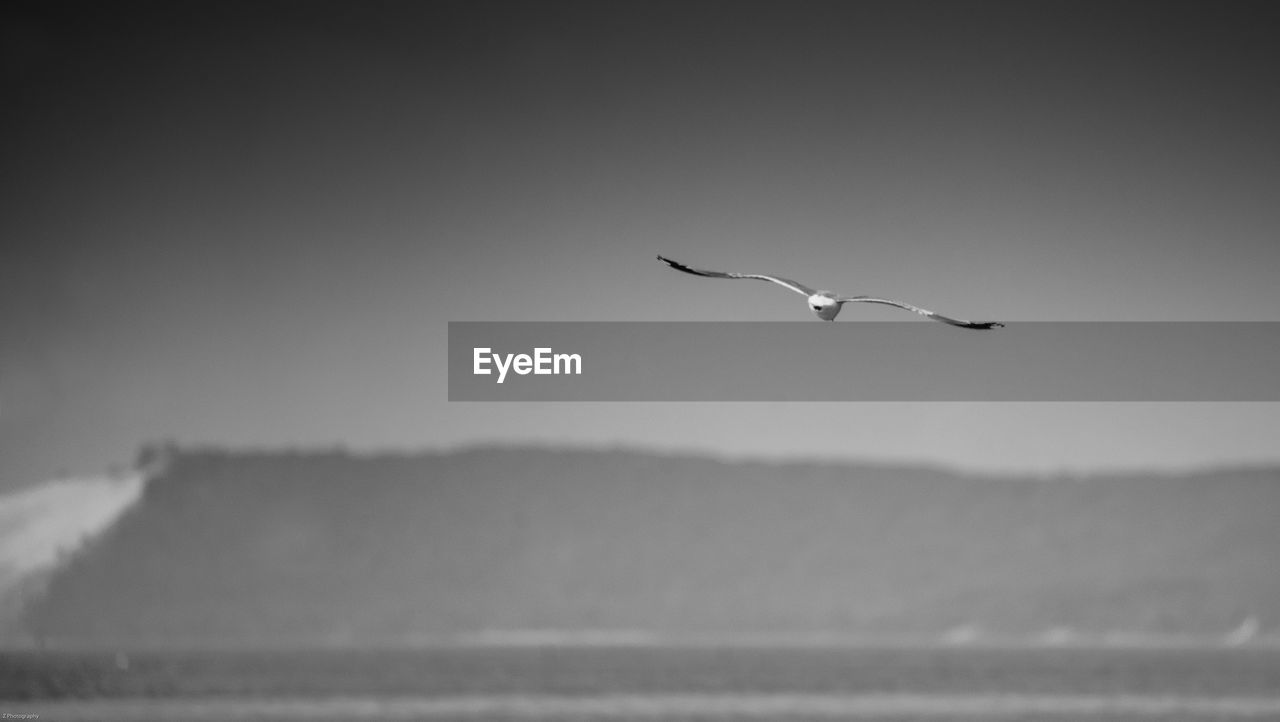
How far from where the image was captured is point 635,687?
11931 cm

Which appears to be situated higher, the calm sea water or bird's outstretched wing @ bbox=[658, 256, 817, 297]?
bird's outstretched wing @ bbox=[658, 256, 817, 297]

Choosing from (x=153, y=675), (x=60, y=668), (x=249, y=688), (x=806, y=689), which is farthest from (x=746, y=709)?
(x=60, y=668)

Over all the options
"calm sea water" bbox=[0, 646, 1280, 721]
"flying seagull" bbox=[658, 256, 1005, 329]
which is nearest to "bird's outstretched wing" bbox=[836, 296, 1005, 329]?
"flying seagull" bbox=[658, 256, 1005, 329]

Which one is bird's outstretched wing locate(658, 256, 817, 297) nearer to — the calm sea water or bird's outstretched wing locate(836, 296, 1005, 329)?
bird's outstretched wing locate(836, 296, 1005, 329)

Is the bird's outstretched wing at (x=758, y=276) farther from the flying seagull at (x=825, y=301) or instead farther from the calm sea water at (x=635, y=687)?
the calm sea water at (x=635, y=687)

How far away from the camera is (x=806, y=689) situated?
116938 mm

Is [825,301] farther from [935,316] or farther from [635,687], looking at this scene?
[635,687]

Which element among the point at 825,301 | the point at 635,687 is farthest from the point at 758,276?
the point at 635,687

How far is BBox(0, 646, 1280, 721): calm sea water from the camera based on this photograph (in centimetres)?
9075

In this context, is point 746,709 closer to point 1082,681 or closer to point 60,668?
point 1082,681

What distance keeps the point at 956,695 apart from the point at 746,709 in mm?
19362

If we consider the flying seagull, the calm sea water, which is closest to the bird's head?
the flying seagull

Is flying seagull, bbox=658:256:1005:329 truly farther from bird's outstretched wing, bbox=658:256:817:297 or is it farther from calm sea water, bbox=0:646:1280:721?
calm sea water, bbox=0:646:1280:721

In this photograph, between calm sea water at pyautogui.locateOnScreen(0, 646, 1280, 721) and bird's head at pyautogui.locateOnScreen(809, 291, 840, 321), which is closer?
bird's head at pyautogui.locateOnScreen(809, 291, 840, 321)
